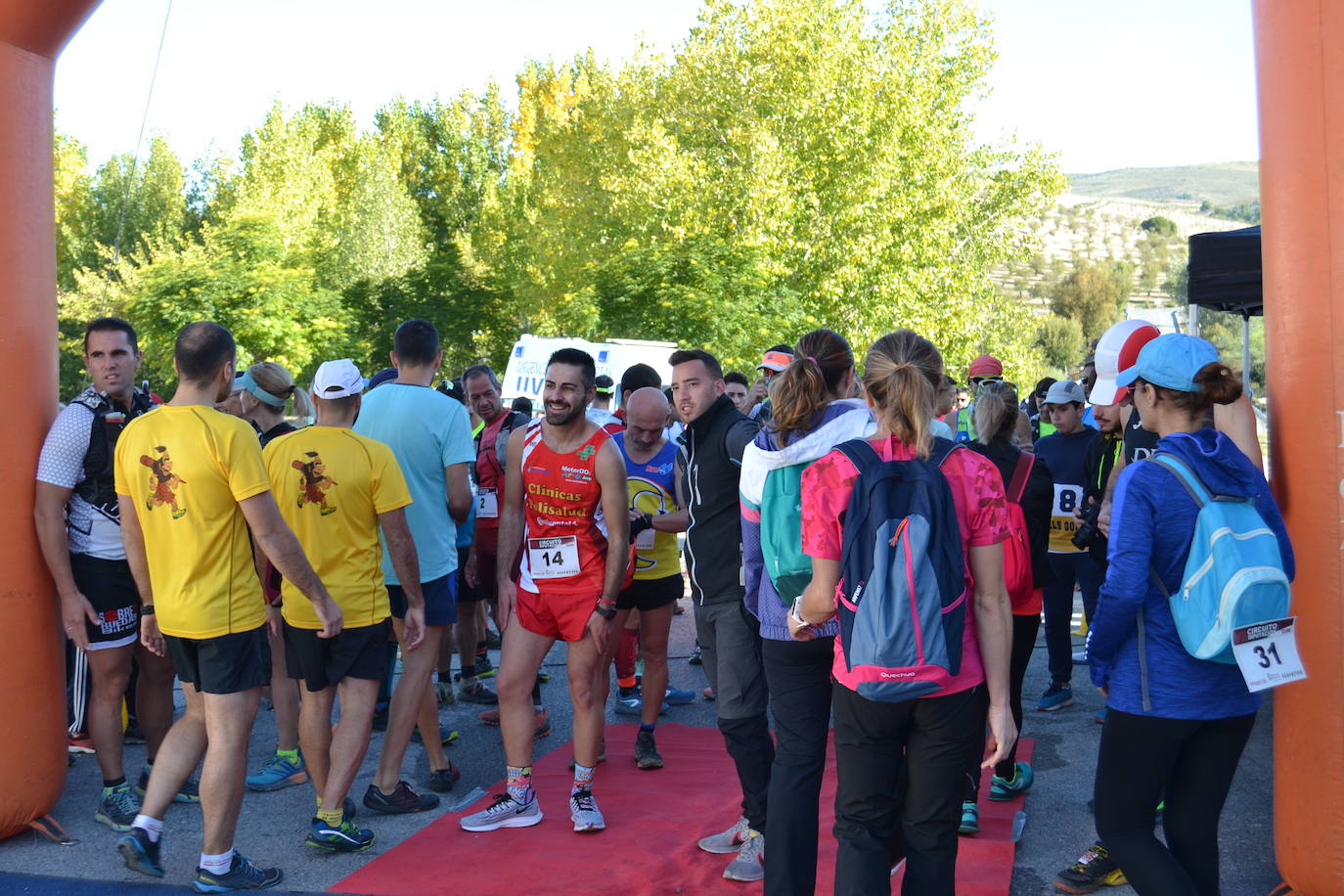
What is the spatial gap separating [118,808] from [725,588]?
A: 284 centimetres

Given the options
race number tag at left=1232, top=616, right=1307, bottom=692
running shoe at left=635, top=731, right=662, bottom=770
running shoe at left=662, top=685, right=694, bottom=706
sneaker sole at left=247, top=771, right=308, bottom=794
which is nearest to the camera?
race number tag at left=1232, top=616, right=1307, bottom=692

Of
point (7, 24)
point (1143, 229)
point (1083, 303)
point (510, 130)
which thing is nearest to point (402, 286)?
point (510, 130)

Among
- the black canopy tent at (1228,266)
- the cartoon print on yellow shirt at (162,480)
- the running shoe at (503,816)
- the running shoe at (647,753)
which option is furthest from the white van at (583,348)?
the cartoon print on yellow shirt at (162,480)

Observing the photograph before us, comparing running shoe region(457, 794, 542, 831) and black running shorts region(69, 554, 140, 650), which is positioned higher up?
black running shorts region(69, 554, 140, 650)

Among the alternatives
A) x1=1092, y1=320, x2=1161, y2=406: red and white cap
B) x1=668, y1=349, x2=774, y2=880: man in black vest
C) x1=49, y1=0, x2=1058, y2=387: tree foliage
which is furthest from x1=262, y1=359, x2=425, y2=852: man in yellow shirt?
x1=49, y1=0, x2=1058, y2=387: tree foliage

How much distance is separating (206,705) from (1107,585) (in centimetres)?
321

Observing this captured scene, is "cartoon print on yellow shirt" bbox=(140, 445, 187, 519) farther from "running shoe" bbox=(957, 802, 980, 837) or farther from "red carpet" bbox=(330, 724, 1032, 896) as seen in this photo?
"running shoe" bbox=(957, 802, 980, 837)

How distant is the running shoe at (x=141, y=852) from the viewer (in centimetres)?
444

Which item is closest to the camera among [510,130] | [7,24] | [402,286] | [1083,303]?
[7,24]

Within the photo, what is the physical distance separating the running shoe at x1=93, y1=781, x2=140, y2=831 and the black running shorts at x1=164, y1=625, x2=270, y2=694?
1.06 meters

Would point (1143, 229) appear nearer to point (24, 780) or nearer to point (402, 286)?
point (402, 286)

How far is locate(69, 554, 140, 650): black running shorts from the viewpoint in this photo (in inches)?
201

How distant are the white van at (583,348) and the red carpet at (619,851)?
1373cm

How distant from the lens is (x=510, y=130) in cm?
4994
